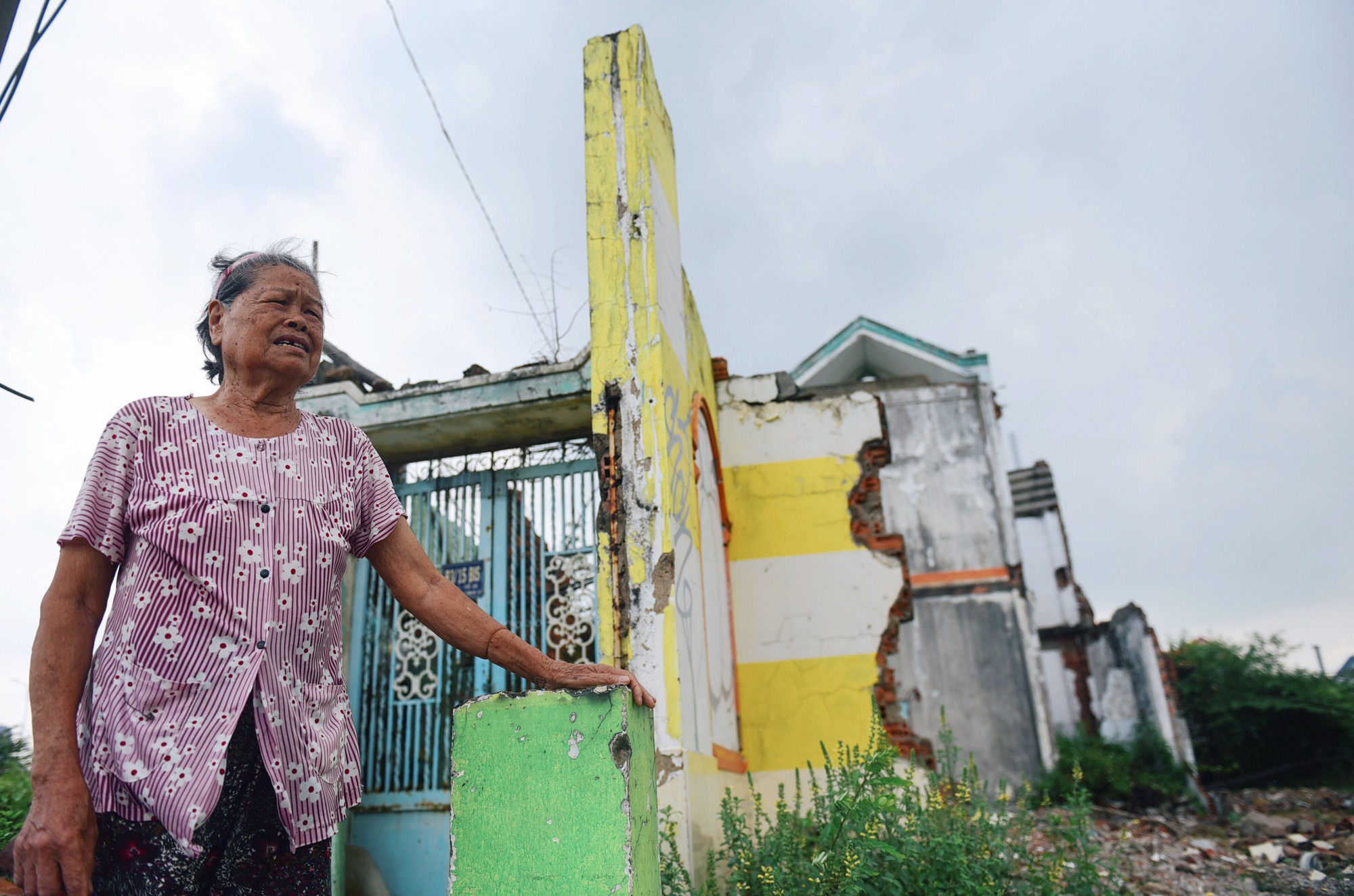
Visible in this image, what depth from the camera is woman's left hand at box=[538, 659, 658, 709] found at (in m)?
1.48

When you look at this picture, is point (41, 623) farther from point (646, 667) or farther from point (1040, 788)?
point (1040, 788)

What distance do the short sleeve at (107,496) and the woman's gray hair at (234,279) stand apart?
284 mm

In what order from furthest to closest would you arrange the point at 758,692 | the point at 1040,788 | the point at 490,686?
the point at 1040,788
the point at 758,692
the point at 490,686

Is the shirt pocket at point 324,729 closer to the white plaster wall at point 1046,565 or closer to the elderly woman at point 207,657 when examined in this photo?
the elderly woman at point 207,657

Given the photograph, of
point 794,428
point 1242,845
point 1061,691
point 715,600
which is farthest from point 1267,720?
point 715,600

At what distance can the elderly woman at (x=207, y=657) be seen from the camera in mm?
1271

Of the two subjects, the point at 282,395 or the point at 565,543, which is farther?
the point at 565,543

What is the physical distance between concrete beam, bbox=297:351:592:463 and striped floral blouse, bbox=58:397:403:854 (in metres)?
3.28

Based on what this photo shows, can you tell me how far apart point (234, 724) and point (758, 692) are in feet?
16.1

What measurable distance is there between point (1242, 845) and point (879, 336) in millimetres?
7455

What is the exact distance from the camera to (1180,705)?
11836mm

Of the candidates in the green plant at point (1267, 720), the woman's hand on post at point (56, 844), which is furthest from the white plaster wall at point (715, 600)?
the green plant at point (1267, 720)

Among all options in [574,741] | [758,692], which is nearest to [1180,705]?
[758,692]

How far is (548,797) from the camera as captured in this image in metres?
1.40
